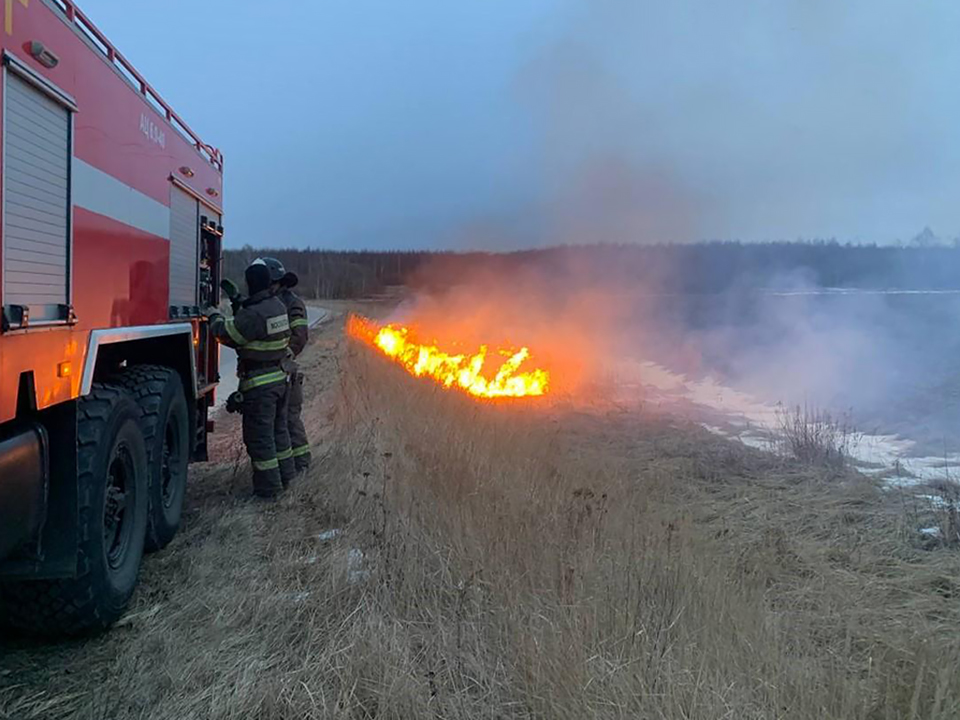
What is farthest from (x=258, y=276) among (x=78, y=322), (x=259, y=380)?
(x=78, y=322)

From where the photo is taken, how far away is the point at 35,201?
275 cm

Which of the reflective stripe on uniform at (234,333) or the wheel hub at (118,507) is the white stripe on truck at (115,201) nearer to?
the reflective stripe on uniform at (234,333)

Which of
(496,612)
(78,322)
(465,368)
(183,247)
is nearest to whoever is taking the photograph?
(78,322)

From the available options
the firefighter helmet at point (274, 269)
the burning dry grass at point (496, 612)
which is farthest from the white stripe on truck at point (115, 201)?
the burning dry grass at point (496, 612)

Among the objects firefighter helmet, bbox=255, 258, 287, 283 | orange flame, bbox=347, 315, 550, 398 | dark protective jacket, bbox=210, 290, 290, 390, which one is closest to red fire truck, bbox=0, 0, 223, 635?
dark protective jacket, bbox=210, 290, 290, 390

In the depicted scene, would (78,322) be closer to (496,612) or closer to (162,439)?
(162,439)

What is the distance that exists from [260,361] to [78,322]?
229 centimetres

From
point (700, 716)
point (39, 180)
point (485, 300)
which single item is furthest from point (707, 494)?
point (485, 300)

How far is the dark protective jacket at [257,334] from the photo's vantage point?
17.4 feet

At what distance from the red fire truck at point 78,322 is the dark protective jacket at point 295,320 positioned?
1109 millimetres

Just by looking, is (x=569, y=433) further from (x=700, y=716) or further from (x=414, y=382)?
(x=700, y=716)

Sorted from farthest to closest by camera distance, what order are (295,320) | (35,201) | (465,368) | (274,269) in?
(465,368)
(295,320)
(274,269)
(35,201)

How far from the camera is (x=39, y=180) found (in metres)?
2.78

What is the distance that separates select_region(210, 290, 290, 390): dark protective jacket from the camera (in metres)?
5.29
